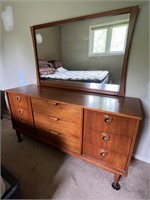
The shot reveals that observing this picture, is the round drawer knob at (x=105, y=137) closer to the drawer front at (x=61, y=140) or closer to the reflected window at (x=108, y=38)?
the drawer front at (x=61, y=140)

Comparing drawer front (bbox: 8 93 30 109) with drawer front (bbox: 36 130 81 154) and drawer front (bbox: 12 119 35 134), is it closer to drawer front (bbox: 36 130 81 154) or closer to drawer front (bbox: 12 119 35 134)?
drawer front (bbox: 12 119 35 134)

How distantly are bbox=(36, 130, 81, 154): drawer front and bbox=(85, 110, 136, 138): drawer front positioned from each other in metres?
0.31

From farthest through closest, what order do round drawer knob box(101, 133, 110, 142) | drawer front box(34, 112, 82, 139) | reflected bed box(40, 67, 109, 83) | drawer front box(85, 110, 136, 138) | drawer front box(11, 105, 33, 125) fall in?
drawer front box(11, 105, 33, 125) → reflected bed box(40, 67, 109, 83) → drawer front box(34, 112, 82, 139) → round drawer knob box(101, 133, 110, 142) → drawer front box(85, 110, 136, 138)

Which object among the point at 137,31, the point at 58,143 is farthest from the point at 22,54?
the point at 137,31

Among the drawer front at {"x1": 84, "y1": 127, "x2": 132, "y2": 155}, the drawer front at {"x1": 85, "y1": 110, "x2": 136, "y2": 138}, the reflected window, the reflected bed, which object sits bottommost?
the drawer front at {"x1": 84, "y1": 127, "x2": 132, "y2": 155}

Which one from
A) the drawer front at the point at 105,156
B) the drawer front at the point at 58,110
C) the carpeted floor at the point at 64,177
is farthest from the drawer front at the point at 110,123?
the carpeted floor at the point at 64,177

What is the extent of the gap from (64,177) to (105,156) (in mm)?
538

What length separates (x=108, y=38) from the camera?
124cm

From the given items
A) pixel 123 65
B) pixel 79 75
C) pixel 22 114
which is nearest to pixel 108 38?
pixel 123 65

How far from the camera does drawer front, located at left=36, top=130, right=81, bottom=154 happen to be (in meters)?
1.30

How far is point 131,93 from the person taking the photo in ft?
4.25

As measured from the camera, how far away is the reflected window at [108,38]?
1155 millimetres

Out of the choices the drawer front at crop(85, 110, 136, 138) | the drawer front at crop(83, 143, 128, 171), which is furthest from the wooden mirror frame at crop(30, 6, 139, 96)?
the drawer front at crop(83, 143, 128, 171)

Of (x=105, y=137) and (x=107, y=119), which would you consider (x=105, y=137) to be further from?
(x=107, y=119)
